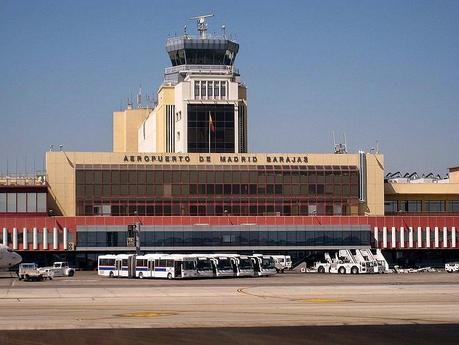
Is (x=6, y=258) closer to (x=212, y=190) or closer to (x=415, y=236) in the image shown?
(x=212, y=190)

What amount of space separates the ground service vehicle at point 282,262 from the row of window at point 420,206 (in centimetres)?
2622

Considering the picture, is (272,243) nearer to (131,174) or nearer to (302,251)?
(302,251)

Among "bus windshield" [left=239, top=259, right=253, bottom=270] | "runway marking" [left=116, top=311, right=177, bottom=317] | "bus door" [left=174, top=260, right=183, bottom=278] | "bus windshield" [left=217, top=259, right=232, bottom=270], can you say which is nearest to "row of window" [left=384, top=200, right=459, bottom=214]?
"bus windshield" [left=239, top=259, right=253, bottom=270]

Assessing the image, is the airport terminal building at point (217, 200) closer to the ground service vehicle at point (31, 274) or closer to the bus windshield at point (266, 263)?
the bus windshield at point (266, 263)

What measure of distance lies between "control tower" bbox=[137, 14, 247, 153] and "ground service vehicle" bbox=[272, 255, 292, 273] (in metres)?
26.1

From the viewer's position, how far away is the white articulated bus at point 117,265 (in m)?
119

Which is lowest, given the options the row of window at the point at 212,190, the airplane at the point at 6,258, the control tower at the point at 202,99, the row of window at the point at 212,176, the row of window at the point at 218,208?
the airplane at the point at 6,258

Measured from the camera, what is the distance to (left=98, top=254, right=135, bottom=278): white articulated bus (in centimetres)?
11894

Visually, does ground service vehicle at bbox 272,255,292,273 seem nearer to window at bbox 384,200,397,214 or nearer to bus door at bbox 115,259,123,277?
bus door at bbox 115,259,123,277

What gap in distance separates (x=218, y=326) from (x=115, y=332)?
582cm

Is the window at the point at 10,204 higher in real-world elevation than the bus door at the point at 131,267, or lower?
higher

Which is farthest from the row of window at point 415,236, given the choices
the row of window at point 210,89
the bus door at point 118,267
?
the bus door at point 118,267

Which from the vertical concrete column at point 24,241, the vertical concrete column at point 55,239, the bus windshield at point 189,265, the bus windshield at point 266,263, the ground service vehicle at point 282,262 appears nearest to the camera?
the bus windshield at point 189,265

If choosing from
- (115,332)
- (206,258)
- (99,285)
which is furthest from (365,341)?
(206,258)
